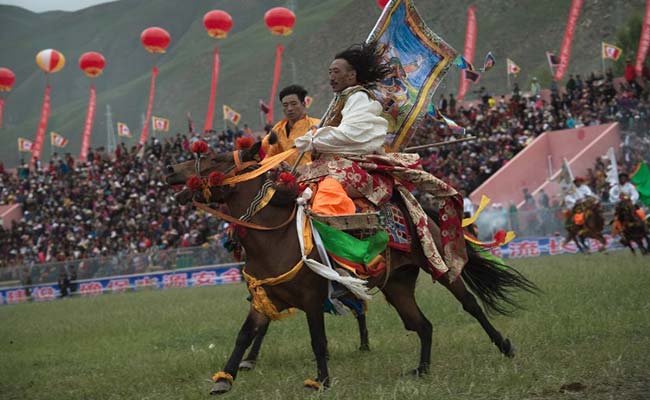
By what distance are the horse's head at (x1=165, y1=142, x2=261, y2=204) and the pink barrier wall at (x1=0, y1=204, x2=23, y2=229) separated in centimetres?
3478

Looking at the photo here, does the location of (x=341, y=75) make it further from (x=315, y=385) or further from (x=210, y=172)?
(x=315, y=385)

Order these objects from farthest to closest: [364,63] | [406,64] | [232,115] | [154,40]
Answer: [232,115] < [154,40] < [406,64] < [364,63]

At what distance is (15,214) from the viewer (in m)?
40.4

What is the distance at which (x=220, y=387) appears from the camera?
6855 mm

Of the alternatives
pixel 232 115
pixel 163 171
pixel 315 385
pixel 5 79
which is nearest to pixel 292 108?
pixel 315 385

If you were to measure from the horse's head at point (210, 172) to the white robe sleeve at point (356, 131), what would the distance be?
1.96 feet

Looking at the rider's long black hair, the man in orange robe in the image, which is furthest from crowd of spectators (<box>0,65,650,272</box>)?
the rider's long black hair

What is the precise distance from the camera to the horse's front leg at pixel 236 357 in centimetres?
687

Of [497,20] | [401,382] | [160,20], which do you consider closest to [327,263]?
[401,382]

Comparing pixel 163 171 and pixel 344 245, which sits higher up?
pixel 163 171

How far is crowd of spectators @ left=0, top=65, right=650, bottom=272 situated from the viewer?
29.5 m

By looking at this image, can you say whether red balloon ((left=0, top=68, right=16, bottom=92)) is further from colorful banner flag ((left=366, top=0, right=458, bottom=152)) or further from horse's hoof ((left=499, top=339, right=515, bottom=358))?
horse's hoof ((left=499, top=339, right=515, bottom=358))

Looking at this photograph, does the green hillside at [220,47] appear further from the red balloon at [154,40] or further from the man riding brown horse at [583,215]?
the man riding brown horse at [583,215]

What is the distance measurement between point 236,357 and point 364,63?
117 inches
